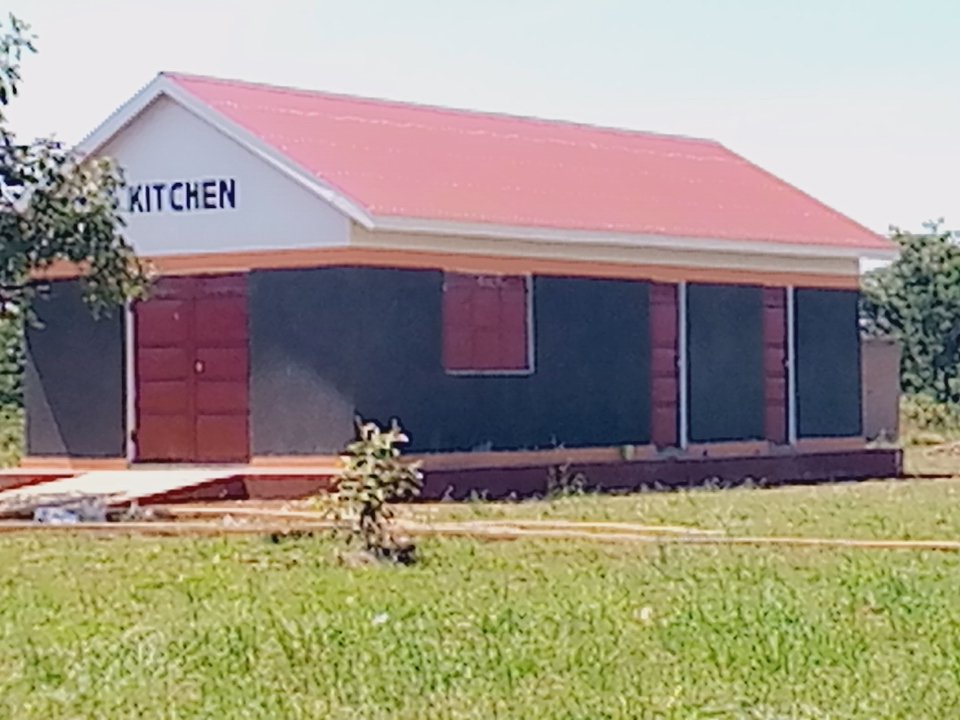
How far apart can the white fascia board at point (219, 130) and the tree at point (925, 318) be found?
17.2 meters

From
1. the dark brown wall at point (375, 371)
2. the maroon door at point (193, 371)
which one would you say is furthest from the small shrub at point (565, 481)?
the maroon door at point (193, 371)

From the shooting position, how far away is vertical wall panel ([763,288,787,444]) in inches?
1038

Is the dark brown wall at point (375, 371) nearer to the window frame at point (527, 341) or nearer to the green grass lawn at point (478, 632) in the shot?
the window frame at point (527, 341)

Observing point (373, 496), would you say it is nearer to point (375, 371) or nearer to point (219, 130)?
point (375, 371)

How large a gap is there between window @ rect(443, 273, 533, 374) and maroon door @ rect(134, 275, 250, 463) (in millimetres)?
2067

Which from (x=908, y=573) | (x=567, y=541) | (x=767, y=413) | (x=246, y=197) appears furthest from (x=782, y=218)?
(x=908, y=573)

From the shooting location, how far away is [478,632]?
37.9 ft

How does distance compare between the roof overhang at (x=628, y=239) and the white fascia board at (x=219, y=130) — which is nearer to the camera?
the white fascia board at (x=219, y=130)

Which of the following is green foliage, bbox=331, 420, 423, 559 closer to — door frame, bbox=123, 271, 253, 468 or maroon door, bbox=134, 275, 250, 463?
maroon door, bbox=134, 275, 250, 463

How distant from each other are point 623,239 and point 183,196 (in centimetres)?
455

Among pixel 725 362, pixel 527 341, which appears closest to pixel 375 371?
pixel 527 341

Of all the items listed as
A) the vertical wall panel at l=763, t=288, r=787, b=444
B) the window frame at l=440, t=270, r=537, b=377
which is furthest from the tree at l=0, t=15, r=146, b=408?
the vertical wall panel at l=763, t=288, r=787, b=444

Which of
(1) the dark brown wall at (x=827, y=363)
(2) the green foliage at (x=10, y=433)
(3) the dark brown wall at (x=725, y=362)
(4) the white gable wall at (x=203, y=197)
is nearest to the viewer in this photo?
(4) the white gable wall at (x=203, y=197)

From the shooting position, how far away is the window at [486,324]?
22.5 m
